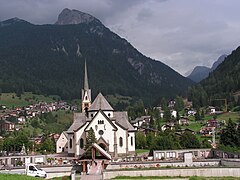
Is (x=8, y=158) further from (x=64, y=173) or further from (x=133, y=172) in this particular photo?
(x=133, y=172)

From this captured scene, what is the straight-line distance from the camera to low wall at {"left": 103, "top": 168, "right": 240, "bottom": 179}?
36.6 metres

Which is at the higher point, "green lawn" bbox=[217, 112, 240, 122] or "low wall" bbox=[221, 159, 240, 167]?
"green lawn" bbox=[217, 112, 240, 122]

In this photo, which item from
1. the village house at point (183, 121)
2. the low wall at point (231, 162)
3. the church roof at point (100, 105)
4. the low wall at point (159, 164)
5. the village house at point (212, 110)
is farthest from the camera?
the village house at point (212, 110)

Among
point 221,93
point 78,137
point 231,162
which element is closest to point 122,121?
point 78,137

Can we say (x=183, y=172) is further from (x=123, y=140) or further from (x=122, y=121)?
(x=122, y=121)

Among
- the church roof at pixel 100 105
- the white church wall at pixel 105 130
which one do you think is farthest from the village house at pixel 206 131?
the white church wall at pixel 105 130

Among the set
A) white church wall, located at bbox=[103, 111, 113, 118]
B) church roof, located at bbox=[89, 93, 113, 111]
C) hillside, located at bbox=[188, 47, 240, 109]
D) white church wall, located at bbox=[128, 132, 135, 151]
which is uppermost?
hillside, located at bbox=[188, 47, 240, 109]

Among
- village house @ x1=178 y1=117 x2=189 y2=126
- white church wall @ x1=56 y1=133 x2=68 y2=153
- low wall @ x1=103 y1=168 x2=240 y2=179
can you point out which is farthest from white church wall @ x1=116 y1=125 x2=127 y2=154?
village house @ x1=178 y1=117 x2=189 y2=126

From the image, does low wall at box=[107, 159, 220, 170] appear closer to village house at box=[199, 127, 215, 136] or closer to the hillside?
village house at box=[199, 127, 215, 136]

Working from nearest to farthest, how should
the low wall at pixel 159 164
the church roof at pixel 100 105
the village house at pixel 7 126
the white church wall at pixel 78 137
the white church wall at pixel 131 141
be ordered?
the low wall at pixel 159 164 → the white church wall at pixel 78 137 → the white church wall at pixel 131 141 → the church roof at pixel 100 105 → the village house at pixel 7 126

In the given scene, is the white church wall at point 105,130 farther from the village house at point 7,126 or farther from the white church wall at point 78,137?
the village house at point 7,126

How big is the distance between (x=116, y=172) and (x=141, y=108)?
5515 inches

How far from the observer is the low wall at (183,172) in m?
36.6

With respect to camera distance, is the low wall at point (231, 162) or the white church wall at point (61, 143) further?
the white church wall at point (61, 143)
